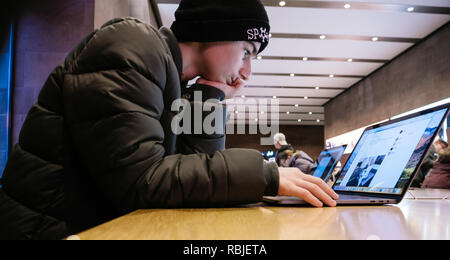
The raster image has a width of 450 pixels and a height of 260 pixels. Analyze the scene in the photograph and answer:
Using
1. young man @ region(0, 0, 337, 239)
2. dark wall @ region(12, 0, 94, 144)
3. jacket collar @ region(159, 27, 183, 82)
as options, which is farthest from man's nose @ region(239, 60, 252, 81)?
dark wall @ region(12, 0, 94, 144)

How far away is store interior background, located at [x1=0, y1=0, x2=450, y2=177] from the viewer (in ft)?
6.88

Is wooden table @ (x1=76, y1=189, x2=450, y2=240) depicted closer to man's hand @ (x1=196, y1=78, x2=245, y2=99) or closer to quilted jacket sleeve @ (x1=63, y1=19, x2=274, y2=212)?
quilted jacket sleeve @ (x1=63, y1=19, x2=274, y2=212)

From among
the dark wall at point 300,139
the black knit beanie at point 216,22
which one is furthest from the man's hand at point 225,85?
the dark wall at point 300,139

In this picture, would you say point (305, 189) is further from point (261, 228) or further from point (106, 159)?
point (106, 159)

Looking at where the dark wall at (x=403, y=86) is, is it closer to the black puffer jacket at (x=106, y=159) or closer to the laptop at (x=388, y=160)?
the laptop at (x=388, y=160)

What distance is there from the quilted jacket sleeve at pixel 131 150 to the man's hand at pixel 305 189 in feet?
0.20

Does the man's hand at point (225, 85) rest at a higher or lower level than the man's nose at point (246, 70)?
lower

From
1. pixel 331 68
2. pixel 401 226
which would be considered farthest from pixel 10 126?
pixel 331 68

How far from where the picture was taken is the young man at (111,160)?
1.90 ft

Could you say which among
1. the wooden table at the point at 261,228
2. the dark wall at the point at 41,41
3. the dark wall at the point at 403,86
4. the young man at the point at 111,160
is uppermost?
the dark wall at the point at 403,86

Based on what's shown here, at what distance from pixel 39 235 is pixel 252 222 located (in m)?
0.44

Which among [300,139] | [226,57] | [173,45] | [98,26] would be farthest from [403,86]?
[300,139]

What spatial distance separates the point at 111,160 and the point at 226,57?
620mm

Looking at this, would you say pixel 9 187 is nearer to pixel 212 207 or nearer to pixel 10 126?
pixel 212 207
